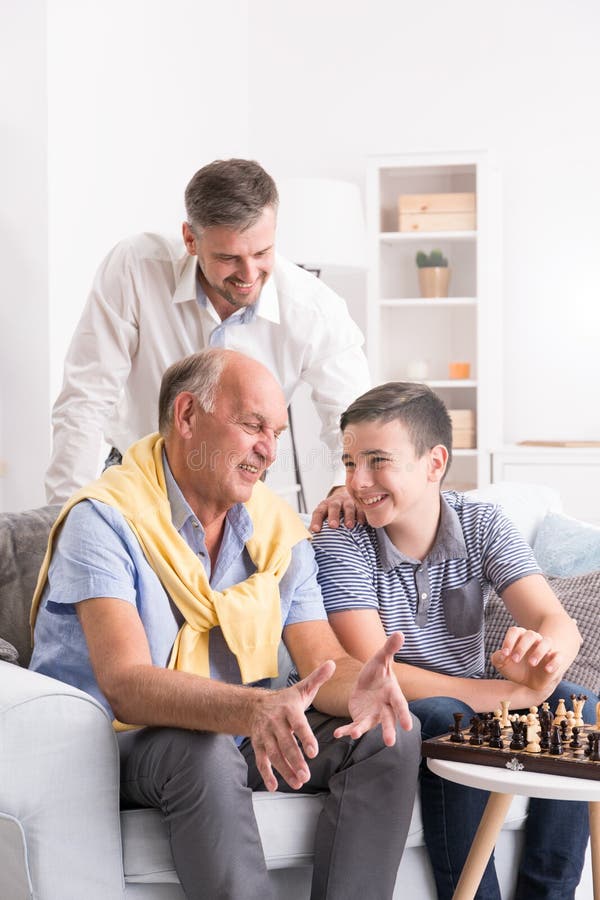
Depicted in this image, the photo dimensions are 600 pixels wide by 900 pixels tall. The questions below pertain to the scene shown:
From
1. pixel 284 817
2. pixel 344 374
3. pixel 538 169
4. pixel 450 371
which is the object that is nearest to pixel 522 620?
pixel 284 817

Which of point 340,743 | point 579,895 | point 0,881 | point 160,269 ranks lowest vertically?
point 579,895

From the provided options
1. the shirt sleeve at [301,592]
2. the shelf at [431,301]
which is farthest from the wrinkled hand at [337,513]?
the shelf at [431,301]

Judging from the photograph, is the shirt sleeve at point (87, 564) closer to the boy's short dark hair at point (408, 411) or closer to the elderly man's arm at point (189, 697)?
the elderly man's arm at point (189, 697)

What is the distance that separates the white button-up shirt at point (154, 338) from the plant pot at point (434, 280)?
220 centimetres

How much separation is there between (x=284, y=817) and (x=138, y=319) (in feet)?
4.01

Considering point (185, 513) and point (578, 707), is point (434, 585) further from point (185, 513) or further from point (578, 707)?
point (185, 513)

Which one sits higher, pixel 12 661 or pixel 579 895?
pixel 12 661

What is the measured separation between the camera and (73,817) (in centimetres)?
149

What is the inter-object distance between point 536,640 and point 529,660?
5cm

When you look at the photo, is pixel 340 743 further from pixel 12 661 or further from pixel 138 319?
pixel 138 319

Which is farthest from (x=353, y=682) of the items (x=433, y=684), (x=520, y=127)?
(x=520, y=127)

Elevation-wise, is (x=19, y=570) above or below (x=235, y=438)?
below

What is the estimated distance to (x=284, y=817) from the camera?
1.64 metres

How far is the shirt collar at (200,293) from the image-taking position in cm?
235
